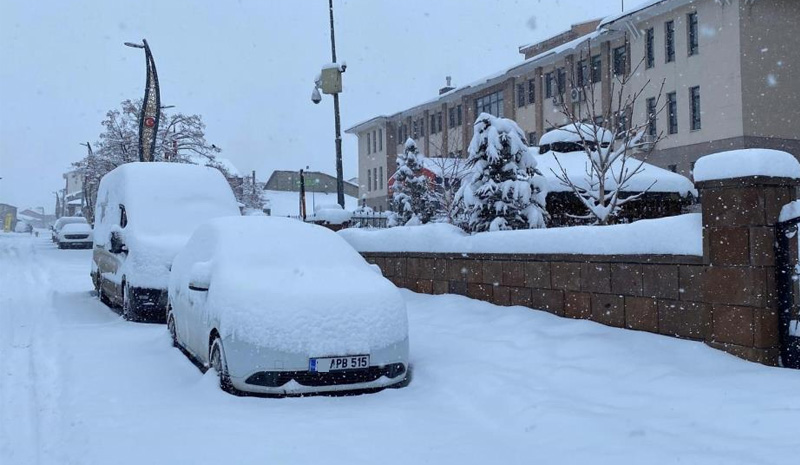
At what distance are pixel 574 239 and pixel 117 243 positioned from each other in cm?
691

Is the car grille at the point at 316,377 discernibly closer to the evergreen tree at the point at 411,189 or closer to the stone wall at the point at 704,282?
the stone wall at the point at 704,282

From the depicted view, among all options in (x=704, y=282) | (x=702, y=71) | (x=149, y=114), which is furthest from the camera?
(x=702, y=71)

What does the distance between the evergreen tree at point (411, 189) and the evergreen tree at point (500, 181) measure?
14747 millimetres

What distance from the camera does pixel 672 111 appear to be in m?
28.9

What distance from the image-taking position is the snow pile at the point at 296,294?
552cm

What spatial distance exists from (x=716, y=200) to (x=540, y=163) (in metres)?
10.4

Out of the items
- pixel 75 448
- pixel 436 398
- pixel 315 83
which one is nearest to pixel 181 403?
pixel 75 448

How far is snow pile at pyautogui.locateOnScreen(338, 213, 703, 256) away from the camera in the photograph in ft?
20.9

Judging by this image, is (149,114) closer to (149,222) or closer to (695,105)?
(149,222)

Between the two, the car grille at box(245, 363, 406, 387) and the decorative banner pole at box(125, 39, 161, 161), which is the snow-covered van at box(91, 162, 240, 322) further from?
the decorative banner pole at box(125, 39, 161, 161)

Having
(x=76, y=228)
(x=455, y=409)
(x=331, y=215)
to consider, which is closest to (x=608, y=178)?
(x=331, y=215)

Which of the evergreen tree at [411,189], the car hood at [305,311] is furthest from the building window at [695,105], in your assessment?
the car hood at [305,311]

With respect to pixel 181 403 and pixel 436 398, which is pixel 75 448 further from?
pixel 436 398

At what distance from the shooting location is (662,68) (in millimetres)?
29094
